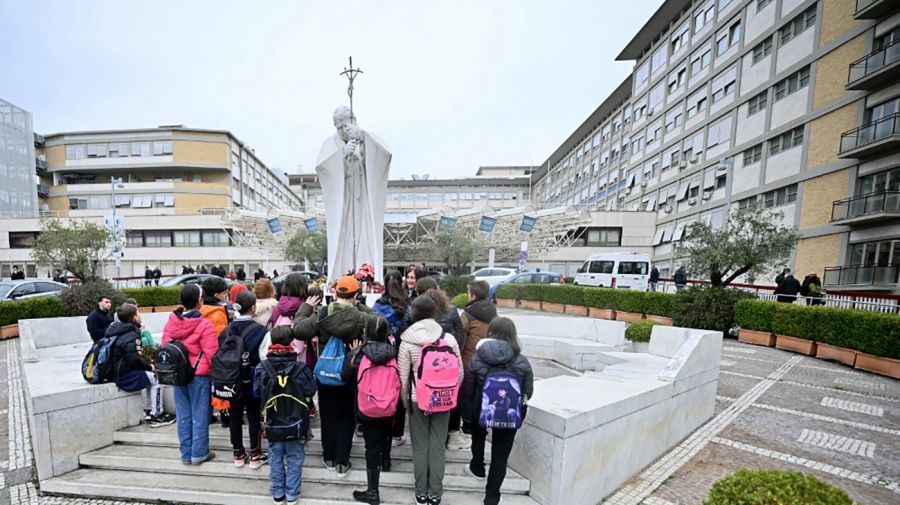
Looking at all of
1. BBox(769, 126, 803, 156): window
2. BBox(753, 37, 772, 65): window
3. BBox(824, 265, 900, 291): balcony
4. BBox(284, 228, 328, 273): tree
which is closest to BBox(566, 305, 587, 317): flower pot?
BBox(824, 265, 900, 291): balcony

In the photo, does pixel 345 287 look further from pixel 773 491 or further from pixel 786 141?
pixel 786 141

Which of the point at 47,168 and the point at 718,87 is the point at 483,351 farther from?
the point at 47,168

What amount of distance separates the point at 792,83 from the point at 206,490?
26.1 meters

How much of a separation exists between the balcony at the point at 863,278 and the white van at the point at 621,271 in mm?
6820

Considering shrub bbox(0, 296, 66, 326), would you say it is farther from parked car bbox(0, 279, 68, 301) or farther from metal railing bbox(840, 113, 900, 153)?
metal railing bbox(840, 113, 900, 153)

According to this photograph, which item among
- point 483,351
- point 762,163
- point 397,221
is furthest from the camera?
point 397,221

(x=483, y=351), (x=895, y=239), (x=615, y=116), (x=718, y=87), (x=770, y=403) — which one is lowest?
(x=770, y=403)

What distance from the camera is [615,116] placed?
1465 inches

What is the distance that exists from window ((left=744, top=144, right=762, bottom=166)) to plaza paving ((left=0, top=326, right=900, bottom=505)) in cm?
1741

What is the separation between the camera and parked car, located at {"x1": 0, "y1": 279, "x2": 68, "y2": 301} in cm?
1156

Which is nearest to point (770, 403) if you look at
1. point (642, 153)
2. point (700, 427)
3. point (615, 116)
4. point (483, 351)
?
point (700, 427)

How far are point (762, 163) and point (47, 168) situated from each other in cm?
5881

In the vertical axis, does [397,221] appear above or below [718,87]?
below

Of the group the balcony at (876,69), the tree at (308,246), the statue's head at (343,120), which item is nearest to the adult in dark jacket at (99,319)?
the statue's head at (343,120)
